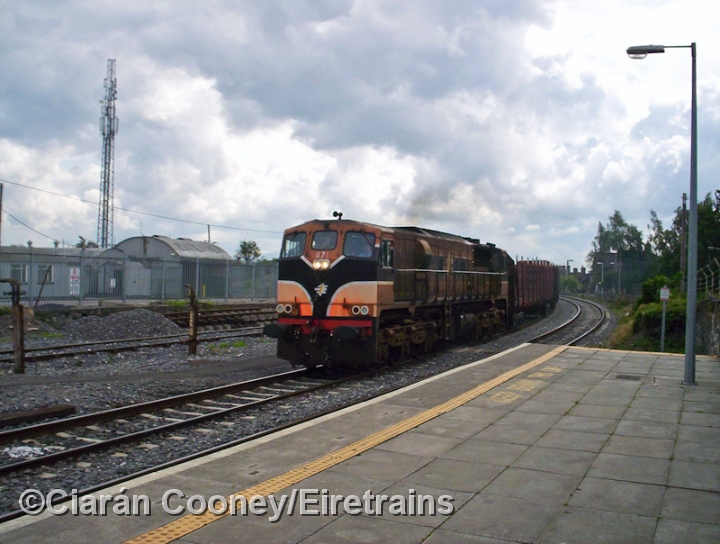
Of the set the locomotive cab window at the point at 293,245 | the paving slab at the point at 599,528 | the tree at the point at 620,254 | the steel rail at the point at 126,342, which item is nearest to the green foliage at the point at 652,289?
the steel rail at the point at 126,342

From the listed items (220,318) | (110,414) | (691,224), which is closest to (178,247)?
(220,318)

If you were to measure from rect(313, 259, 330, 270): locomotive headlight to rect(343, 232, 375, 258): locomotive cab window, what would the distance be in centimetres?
44

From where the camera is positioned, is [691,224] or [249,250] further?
[249,250]

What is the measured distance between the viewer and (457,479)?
570cm

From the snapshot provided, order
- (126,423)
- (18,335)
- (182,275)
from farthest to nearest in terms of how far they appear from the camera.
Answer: (182,275) → (18,335) → (126,423)

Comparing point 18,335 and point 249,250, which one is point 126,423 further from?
point 249,250

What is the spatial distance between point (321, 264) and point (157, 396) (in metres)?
4.28

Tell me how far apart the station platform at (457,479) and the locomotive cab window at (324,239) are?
459 centimetres

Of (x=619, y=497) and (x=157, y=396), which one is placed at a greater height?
(x=619, y=497)

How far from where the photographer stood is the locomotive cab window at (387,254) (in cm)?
1301

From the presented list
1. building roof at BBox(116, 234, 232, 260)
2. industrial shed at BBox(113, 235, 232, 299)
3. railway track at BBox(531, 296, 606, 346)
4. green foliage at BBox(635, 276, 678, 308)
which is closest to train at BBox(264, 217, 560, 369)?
railway track at BBox(531, 296, 606, 346)

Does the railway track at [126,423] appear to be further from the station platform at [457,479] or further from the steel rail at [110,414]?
the station platform at [457,479]

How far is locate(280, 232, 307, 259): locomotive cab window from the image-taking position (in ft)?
44.2

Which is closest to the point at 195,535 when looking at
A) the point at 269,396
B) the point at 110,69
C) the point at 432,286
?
the point at 269,396
